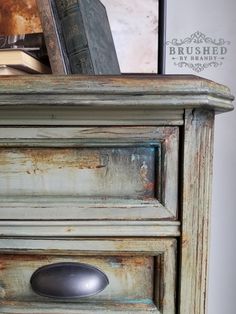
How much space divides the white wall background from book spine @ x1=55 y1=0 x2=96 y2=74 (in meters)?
0.47

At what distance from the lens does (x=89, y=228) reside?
0.51m

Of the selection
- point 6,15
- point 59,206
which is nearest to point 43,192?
point 59,206

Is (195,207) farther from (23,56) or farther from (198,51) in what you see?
(198,51)

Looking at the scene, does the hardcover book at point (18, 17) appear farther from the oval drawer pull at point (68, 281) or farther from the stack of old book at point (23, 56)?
the oval drawer pull at point (68, 281)

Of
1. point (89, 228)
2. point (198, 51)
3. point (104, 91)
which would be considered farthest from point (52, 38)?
point (198, 51)

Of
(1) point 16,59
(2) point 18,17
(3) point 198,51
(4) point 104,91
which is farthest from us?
(3) point 198,51

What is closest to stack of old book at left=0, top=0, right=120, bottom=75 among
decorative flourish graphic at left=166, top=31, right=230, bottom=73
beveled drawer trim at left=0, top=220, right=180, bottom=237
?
beveled drawer trim at left=0, top=220, right=180, bottom=237

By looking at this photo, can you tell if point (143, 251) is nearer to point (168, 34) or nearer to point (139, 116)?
point (139, 116)

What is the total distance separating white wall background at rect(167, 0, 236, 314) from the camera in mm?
1016

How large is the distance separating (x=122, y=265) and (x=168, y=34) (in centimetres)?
72

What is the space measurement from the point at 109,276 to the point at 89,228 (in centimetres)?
8

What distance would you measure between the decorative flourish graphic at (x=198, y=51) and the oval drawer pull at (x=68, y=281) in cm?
72

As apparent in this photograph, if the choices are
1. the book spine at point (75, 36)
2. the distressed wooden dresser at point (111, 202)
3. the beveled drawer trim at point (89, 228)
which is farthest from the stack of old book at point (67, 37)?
the beveled drawer trim at point (89, 228)

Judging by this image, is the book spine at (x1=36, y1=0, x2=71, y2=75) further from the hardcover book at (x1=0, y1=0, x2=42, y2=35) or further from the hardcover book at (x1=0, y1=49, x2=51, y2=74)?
the hardcover book at (x1=0, y1=0, x2=42, y2=35)
